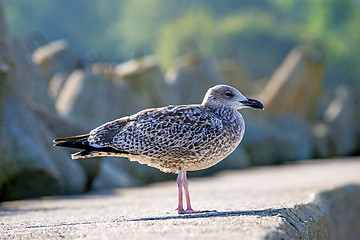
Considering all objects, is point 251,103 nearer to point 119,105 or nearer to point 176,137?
point 176,137

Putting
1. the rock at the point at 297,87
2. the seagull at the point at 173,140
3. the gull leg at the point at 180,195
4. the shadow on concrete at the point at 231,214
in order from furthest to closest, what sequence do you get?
1. the rock at the point at 297,87
2. the seagull at the point at 173,140
3. the gull leg at the point at 180,195
4. the shadow on concrete at the point at 231,214

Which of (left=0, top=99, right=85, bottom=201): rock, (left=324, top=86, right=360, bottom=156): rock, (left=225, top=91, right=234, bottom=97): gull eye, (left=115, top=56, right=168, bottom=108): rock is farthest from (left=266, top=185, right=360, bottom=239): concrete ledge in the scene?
(left=324, top=86, right=360, bottom=156): rock

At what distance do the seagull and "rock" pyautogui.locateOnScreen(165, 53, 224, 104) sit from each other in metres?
14.1

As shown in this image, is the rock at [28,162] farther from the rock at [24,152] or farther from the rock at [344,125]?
the rock at [344,125]

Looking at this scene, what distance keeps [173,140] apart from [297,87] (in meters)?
20.4

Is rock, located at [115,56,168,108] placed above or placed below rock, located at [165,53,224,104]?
below

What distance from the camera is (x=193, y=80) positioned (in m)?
21.5

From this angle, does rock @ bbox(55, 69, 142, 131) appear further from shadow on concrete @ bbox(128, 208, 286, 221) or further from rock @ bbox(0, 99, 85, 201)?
shadow on concrete @ bbox(128, 208, 286, 221)

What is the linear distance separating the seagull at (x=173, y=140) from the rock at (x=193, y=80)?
14090 millimetres

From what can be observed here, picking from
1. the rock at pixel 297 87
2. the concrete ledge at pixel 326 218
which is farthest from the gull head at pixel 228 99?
the rock at pixel 297 87

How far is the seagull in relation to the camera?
5988 millimetres

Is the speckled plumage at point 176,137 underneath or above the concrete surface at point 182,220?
above

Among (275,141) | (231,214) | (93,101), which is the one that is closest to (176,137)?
(231,214)

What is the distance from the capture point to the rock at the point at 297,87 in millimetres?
25545
